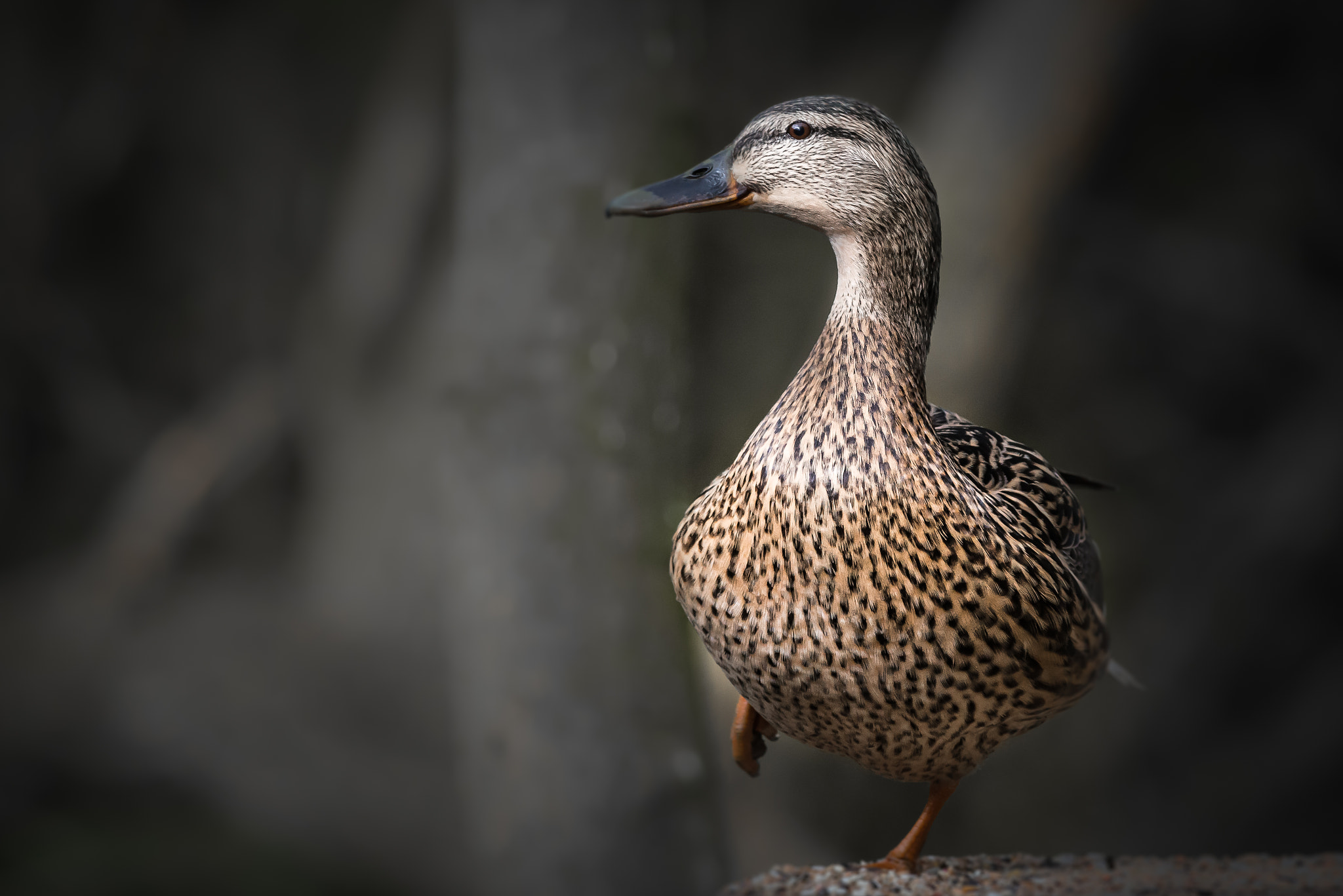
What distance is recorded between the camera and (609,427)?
1643 millimetres

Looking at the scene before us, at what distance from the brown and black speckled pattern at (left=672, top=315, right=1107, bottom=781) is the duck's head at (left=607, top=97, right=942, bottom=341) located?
0.14 feet

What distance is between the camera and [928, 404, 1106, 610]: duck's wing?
3.38 ft

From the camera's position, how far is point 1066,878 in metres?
1.16

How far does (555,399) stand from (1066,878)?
936 millimetres

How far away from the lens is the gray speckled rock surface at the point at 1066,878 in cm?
108

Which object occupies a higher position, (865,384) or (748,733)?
(865,384)

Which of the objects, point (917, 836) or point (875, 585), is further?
point (917, 836)

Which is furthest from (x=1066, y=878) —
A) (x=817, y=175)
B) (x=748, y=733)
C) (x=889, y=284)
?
(x=817, y=175)

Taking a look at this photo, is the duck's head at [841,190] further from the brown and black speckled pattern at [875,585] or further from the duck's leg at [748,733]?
the duck's leg at [748,733]

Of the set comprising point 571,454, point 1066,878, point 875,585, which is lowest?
point 1066,878

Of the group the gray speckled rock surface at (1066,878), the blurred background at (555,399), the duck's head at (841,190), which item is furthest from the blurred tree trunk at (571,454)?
the duck's head at (841,190)

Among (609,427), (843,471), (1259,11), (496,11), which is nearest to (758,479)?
(843,471)

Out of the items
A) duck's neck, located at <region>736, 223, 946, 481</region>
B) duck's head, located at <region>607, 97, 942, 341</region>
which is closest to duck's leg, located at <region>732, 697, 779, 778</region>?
duck's neck, located at <region>736, 223, 946, 481</region>

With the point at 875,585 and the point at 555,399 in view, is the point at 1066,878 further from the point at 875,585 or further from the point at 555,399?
the point at 555,399
